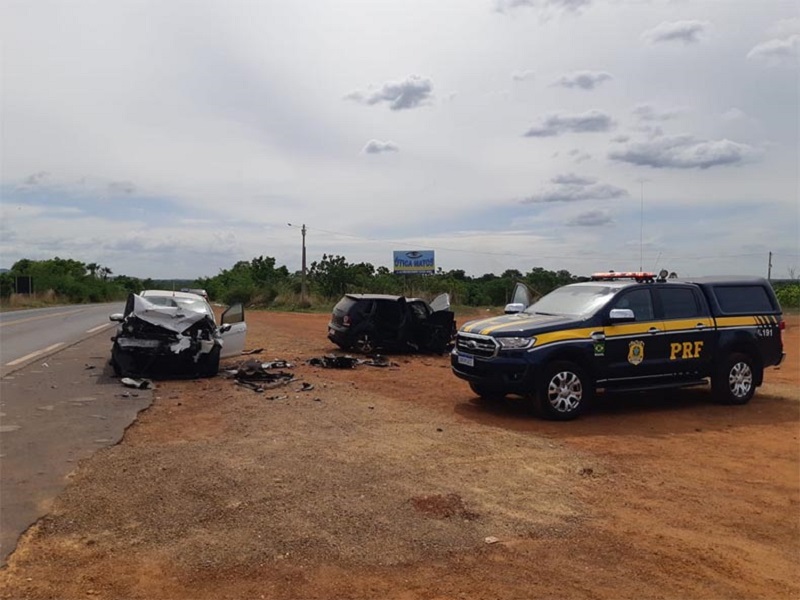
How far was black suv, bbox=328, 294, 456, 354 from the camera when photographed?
16.7 metres

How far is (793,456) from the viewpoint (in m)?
7.63

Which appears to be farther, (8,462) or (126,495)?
(8,462)

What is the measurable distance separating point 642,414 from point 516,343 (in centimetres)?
222

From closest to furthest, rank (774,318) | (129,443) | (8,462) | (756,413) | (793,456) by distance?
(8,462)
(129,443)
(793,456)
(756,413)
(774,318)

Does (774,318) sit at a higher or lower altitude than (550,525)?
higher

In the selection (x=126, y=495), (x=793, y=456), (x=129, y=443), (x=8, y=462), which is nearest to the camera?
(x=126, y=495)

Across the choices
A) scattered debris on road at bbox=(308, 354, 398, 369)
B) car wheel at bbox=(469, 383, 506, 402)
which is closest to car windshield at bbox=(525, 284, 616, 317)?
car wheel at bbox=(469, 383, 506, 402)

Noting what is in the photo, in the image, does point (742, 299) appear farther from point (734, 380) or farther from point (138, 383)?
point (138, 383)

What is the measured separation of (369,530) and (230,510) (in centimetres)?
109

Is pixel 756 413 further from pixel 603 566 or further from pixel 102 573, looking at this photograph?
pixel 102 573

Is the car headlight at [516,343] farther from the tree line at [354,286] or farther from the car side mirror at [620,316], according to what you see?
the tree line at [354,286]

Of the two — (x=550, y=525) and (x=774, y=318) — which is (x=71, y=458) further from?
(x=774, y=318)

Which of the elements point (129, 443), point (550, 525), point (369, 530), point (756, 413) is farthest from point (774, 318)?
point (129, 443)

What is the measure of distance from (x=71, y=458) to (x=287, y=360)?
8.71 metres
